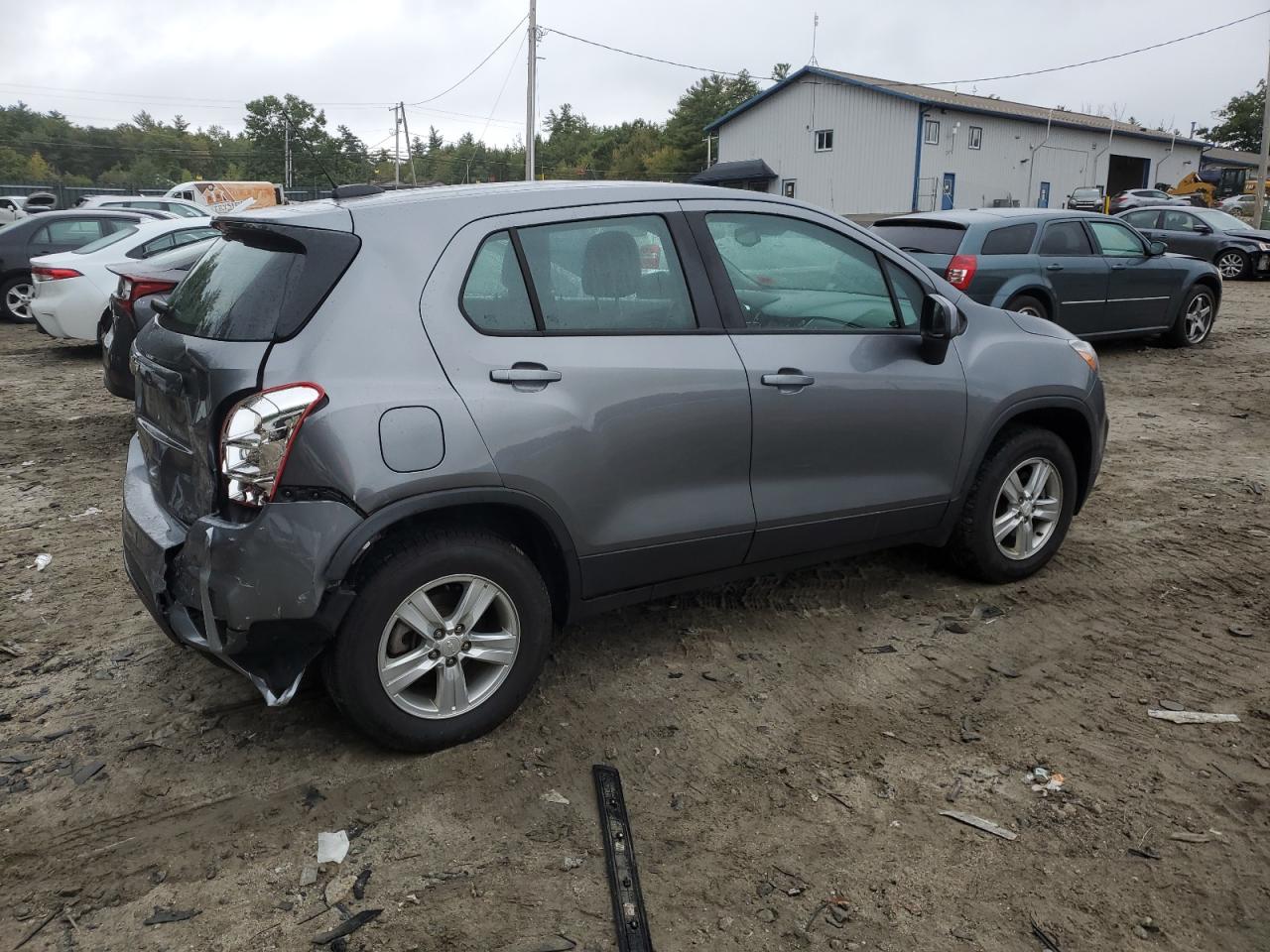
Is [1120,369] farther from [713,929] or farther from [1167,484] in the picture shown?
[713,929]

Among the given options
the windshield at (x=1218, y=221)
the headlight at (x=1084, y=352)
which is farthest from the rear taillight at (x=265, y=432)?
the windshield at (x=1218, y=221)

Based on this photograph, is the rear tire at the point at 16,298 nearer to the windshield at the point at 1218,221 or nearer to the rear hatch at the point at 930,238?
the rear hatch at the point at 930,238

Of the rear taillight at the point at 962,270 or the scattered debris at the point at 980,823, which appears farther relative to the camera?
the rear taillight at the point at 962,270

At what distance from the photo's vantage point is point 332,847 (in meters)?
2.90

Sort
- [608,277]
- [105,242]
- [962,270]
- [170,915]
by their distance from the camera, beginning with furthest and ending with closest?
[105,242] → [962,270] → [608,277] → [170,915]

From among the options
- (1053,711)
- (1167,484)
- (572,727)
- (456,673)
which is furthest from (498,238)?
(1167,484)

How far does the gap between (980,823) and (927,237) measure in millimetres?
8234

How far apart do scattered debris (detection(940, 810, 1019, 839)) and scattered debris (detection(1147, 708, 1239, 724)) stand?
99 cm

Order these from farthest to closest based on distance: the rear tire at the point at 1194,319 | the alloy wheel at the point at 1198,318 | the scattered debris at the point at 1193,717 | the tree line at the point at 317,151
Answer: the tree line at the point at 317,151
the alloy wheel at the point at 1198,318
the rear tire at the point at 1194,319
the scattered debris at the point at 1193,717

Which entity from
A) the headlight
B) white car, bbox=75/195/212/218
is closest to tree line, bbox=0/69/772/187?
white car, bbox=75/195/212/218

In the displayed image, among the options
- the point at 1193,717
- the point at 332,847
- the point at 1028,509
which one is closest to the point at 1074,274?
the point at 1028,509

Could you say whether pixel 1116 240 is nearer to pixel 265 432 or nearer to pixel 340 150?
pixel 265 432

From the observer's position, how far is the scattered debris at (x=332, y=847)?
2850 mm

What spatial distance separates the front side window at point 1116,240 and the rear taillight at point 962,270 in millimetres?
2184
